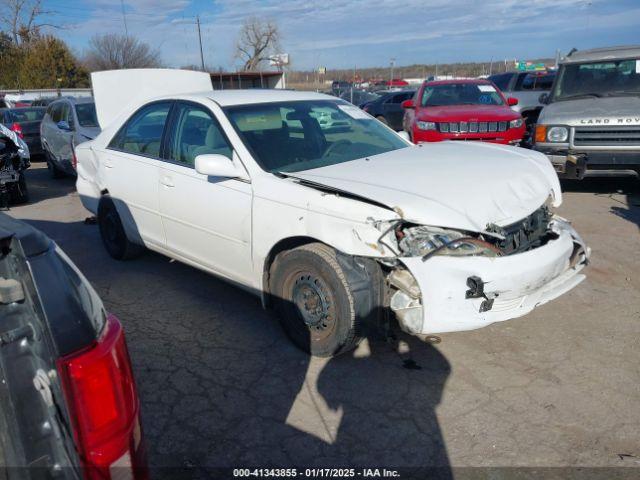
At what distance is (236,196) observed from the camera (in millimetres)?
3771

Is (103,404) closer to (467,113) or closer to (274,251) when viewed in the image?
(274,251)

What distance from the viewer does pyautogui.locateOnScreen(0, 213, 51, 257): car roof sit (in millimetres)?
1444

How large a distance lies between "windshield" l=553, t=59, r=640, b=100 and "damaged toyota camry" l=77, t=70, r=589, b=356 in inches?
187

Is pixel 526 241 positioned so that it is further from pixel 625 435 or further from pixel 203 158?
pixel 203 158

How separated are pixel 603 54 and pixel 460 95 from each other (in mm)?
2622

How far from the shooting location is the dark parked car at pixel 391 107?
17.0 m

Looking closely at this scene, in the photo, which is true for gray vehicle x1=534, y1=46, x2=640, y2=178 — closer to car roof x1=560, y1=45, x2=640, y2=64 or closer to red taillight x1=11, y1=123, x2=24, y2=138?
car roof x1=560, y1=45, x2=640, y2=64

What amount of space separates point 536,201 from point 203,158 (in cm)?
225

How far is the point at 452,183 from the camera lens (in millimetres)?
3406

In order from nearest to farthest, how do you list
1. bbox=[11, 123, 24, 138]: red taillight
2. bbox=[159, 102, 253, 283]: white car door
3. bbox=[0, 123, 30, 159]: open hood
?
bbox=[159, 102, 253, 283]: white car door → bbox=[0, 123, 30, 159]: open hood → bbox=[11, 123, 24, 138]: red taillight

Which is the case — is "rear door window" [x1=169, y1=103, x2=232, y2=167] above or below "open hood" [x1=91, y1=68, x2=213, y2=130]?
below

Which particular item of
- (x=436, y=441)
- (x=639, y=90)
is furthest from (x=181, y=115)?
(x=639, y=90)

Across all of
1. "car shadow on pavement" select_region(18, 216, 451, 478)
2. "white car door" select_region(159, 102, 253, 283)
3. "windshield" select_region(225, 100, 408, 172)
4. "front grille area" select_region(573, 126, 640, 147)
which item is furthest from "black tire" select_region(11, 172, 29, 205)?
"front grille area" select_region(573, 126, 640, 147)

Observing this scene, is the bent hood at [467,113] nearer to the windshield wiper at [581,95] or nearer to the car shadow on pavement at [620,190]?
the windshield wiper at [581,95]
